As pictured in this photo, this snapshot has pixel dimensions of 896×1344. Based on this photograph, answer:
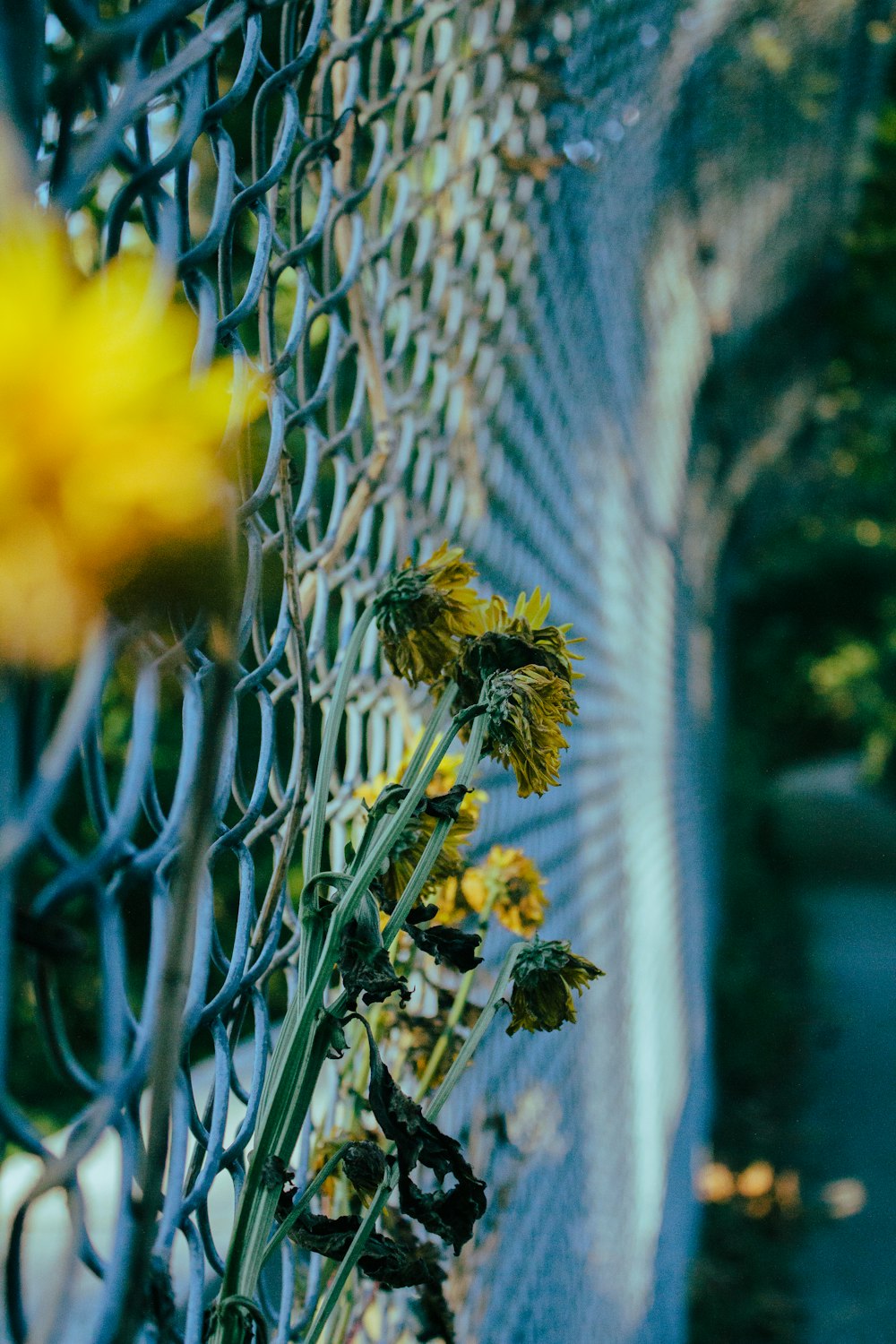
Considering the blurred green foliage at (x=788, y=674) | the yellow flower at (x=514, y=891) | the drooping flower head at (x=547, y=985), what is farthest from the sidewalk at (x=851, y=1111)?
the drooping flower head at (x=547, y=985)

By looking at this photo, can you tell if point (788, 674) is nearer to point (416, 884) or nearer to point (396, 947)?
point (396, 947)

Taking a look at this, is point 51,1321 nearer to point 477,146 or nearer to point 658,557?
point 477,146

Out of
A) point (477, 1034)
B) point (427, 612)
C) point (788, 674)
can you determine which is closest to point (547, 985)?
point (477, 1034)

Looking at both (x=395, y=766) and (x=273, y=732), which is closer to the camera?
(x=273, y=732)

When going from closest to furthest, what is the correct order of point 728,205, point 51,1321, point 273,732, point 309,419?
point 51,1321 → point 273,732 → point 309,419 → point 728,205

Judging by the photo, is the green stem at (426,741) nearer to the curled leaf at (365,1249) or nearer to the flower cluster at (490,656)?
the flower cluster at (490,656)

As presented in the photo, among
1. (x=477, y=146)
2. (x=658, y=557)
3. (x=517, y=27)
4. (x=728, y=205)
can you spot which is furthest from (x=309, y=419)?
(x=728, y=205)


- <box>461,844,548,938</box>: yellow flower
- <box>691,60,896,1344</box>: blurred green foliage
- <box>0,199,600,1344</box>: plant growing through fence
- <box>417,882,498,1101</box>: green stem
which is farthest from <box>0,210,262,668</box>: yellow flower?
<box>691,60,896,1344</box>: blurred green foliage

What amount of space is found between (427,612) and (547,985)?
274 millimetres

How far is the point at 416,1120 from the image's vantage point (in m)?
0.64

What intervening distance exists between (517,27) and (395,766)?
1117 millimetres

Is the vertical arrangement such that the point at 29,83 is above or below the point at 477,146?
below

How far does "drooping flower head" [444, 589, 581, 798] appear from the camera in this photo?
2.34 ft

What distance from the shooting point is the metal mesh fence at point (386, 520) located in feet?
1.67
